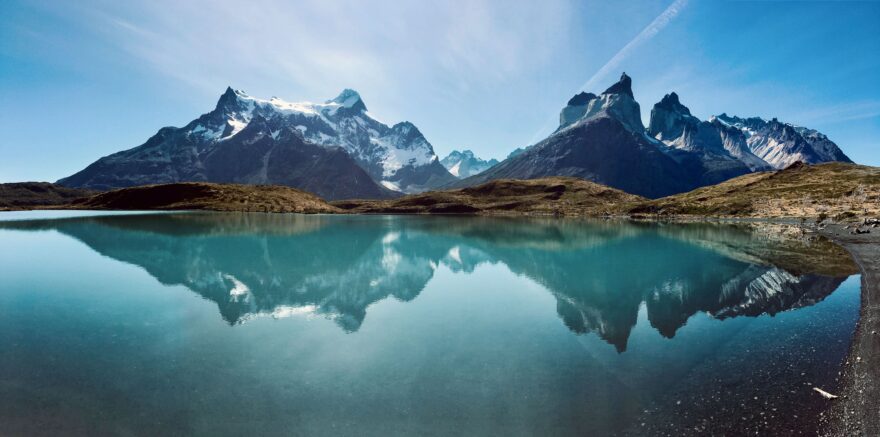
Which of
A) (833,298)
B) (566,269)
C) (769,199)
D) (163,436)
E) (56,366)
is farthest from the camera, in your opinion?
(769,199)

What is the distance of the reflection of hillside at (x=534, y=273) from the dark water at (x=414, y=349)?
1.19 ft

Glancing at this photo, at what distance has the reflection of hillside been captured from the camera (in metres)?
28.8

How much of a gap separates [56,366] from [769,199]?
700ft

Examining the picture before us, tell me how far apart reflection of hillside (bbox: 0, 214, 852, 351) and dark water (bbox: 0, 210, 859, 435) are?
36 centimetres

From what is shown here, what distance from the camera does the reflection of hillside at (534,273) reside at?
2879cm

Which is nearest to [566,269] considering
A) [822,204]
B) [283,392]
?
[283,392]

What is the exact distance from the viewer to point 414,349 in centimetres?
2066

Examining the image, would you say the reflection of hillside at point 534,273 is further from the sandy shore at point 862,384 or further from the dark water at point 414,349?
the sandy shore at point 862,384

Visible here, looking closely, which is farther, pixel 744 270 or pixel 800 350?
pixel 744 270

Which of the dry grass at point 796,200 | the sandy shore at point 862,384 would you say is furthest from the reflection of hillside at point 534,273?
the dry grass at point 796,200

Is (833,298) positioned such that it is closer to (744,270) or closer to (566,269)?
(744,270)

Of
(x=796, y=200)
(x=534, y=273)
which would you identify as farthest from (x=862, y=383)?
(x=796, y=200)

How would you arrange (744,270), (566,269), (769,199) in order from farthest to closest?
1. (769,199)
2. (566,269)
3. (744,270)

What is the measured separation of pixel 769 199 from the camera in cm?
16475
